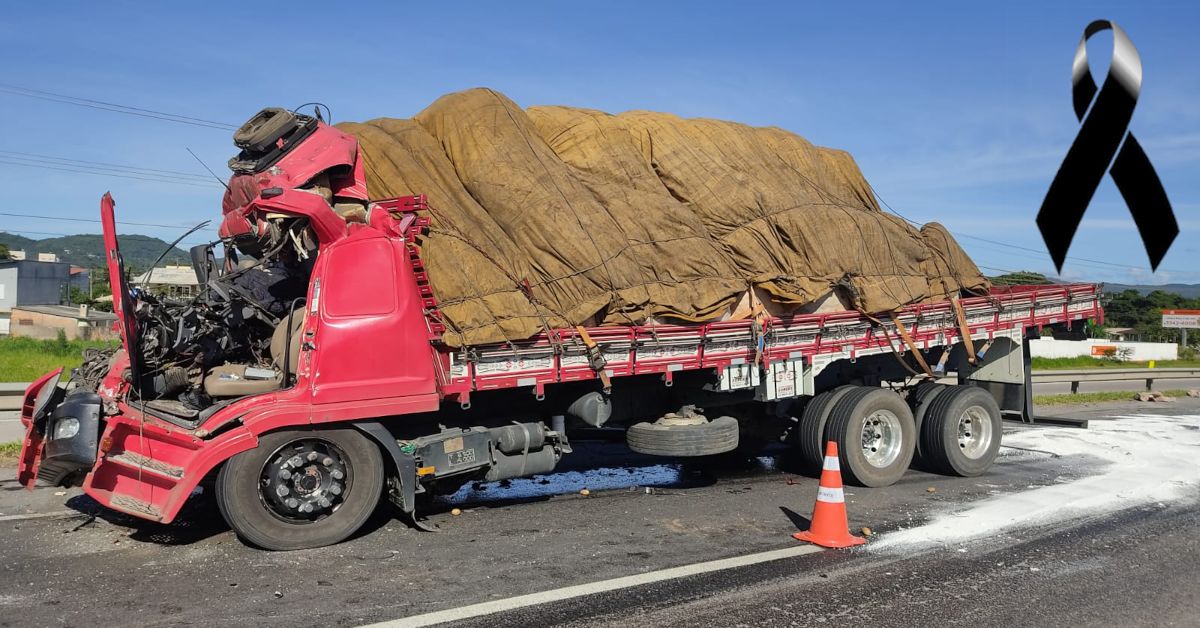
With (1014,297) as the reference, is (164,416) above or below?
below

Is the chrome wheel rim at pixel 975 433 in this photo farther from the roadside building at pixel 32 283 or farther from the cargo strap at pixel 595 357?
the roadside building at pixel 32 283

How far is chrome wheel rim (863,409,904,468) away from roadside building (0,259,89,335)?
87124mm

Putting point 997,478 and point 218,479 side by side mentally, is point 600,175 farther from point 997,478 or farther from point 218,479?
point 997,478

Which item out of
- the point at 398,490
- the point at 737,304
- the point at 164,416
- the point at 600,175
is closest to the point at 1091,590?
the point at 737,304

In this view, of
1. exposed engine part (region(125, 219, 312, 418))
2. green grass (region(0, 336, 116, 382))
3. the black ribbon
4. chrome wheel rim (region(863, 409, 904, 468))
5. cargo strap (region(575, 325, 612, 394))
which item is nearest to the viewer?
the black ribbon

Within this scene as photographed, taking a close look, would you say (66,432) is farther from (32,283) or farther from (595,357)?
(32,283)

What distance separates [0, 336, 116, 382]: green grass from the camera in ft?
68.1

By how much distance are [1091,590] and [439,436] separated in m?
4.74

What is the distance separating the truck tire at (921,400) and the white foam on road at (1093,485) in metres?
1.33

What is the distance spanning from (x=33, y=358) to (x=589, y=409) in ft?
81.9

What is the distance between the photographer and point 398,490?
7145mm

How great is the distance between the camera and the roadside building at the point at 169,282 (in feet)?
25.0

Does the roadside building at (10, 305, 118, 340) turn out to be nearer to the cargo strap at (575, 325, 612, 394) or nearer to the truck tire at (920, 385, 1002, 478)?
the cargo strap at (575, 325, 612, 394)

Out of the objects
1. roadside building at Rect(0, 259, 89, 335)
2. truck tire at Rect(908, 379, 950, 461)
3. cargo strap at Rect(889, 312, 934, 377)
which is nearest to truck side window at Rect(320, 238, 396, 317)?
cargo strap at Rect(889, 312, 934, 377)
